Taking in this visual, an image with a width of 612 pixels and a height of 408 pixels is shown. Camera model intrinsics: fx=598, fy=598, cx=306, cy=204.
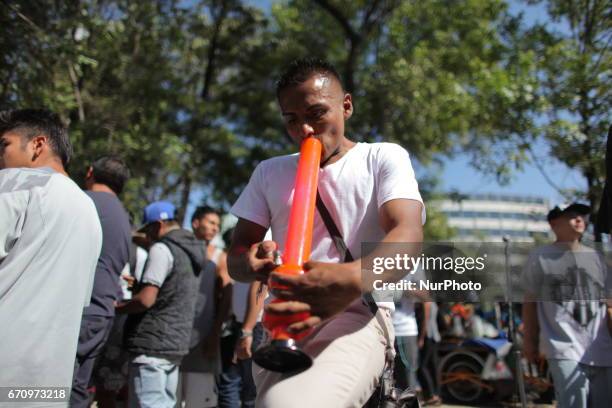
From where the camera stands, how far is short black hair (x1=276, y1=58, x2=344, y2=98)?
2.12 metres

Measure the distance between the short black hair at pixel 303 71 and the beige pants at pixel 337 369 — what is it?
0.80 meters

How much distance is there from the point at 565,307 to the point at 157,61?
1115cm

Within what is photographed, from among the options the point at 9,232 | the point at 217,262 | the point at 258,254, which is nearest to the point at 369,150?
the point at 258,254

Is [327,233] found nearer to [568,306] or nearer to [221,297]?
[568,306]

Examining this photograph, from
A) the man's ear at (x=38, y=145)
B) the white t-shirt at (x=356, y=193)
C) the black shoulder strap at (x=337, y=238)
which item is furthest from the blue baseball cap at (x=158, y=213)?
the black shoulder strap at (x=337, y=238)

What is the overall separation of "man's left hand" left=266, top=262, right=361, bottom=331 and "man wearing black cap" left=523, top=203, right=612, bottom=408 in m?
2.72

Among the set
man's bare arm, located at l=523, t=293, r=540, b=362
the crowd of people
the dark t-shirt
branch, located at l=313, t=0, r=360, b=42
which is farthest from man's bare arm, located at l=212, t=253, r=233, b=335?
branch, located at l=313, t=0, r=360, b=42

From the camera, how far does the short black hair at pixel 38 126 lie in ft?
9.62

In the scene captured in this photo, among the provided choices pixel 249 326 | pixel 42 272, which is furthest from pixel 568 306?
pixel 42 272

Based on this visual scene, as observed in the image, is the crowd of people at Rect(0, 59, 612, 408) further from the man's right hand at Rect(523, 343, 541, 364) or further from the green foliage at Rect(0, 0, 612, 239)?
the green foliage at Rect(0, 0, 612, 239)

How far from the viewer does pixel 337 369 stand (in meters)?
1.84

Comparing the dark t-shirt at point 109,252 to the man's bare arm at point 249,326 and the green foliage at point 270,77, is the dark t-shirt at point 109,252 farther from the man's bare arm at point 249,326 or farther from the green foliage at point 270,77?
the green foliage at point 270,77

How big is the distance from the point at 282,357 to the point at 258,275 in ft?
0.92

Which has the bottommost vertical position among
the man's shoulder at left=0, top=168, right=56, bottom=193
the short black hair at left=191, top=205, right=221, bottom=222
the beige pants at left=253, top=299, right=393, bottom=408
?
the beige pants at left=253, top=299, right=393, bottom=408
